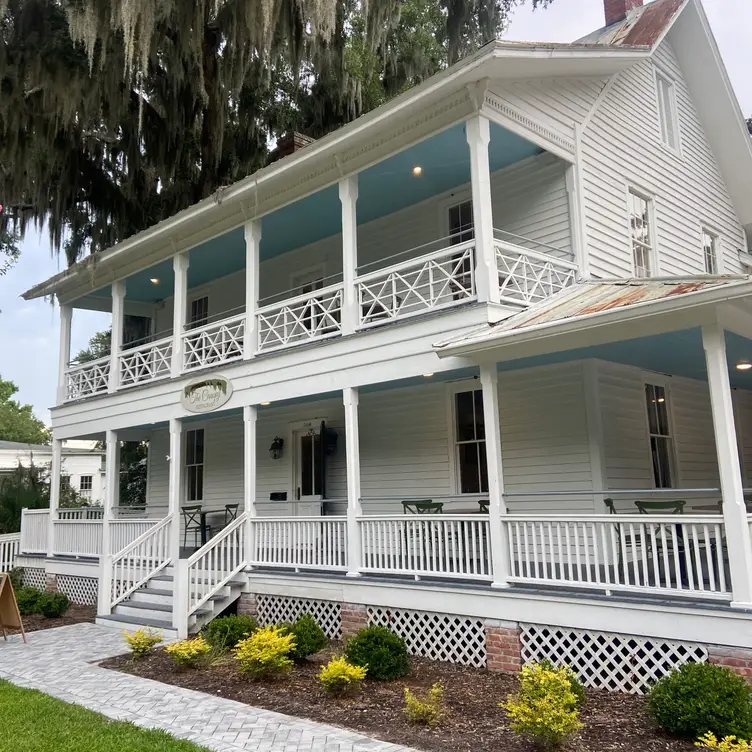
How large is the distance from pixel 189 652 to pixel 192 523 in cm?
826

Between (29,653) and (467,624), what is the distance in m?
6.25

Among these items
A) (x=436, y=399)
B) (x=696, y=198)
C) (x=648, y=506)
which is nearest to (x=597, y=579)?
(x=648, y=506)

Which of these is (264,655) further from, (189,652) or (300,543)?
(300,543)

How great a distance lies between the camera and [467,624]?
902 cm

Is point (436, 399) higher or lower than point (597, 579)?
higher

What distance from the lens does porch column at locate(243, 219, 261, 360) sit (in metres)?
12.6

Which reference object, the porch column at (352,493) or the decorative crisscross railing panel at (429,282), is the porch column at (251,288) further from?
the porch column at (352,493)

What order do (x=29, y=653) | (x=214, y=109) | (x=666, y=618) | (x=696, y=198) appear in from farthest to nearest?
(x=214, y=109)
(x=696, y=198)
(x=29, y=653)
(x=666, y=618)

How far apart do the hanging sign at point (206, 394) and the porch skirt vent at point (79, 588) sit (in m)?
4.55

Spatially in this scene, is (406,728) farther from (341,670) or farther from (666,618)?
(666,618)

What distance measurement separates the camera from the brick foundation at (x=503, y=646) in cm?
832

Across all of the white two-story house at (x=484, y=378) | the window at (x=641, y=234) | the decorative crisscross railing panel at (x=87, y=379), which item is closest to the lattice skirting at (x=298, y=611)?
the white two-story house at (x=484, y=378)

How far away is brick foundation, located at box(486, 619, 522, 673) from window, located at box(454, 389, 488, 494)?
337cm

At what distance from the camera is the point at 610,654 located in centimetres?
774
